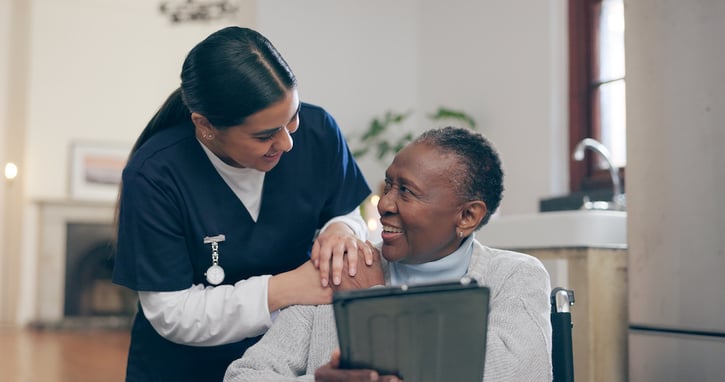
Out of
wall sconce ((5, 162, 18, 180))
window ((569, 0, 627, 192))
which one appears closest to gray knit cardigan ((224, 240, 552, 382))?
window ((569, 0, 627, 192))

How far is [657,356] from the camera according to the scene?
6.16 feet

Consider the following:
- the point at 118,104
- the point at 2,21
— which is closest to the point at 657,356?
the point at 118,104

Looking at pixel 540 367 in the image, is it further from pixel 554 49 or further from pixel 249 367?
pixel 554 49

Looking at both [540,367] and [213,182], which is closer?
[540,367]

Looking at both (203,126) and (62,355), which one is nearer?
(203,126)

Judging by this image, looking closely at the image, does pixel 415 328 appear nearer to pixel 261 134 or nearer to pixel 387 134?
pixel 261 134

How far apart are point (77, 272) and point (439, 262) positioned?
911cm

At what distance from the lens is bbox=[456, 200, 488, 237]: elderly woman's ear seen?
4.70ft

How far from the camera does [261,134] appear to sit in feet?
4.75

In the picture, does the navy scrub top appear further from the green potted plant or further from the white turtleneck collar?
the green potted plant

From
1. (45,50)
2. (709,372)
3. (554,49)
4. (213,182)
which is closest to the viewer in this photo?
(213,182)

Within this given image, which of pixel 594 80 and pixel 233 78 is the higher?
pixel 594 80

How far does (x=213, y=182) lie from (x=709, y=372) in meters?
1.08

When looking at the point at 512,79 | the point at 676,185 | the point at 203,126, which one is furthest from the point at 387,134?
the point at 203,126
